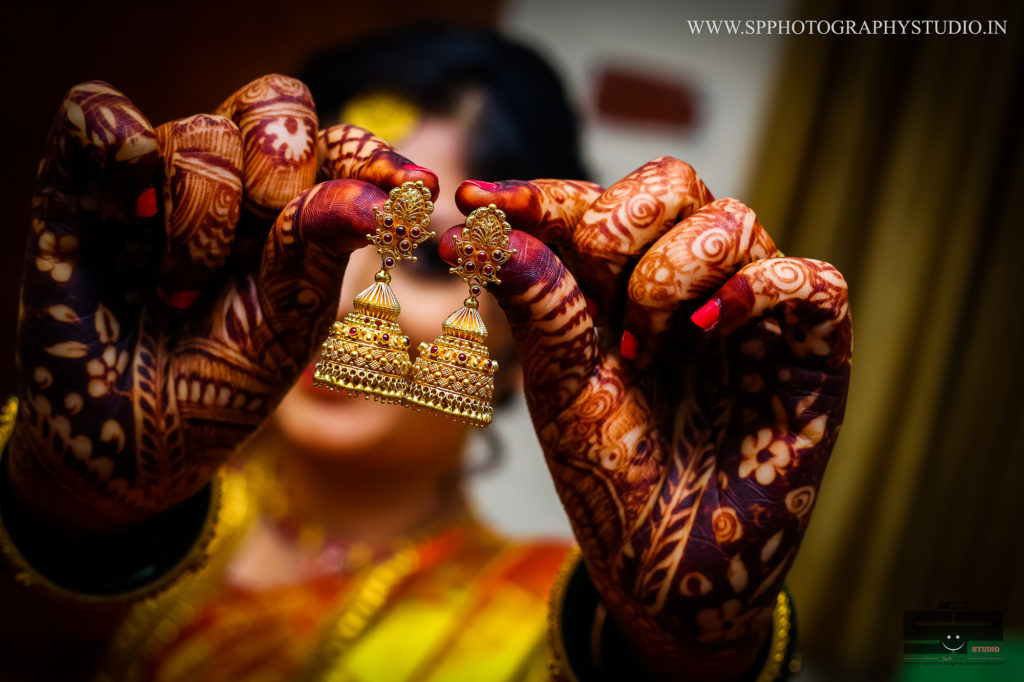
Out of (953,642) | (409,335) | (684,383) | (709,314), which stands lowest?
(953,642)

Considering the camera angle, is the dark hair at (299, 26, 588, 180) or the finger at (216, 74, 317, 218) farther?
the dark hair at (299, 26, 588, 180)

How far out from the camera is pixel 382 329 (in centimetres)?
64

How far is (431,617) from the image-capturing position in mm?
1276

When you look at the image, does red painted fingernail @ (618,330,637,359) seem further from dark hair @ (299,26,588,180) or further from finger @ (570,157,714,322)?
dark hair @ (299,26,588,180)

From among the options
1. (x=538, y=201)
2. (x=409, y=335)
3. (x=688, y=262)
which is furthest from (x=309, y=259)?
(x=409, y=335)

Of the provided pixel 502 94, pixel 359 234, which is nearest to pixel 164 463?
pixel 359 234

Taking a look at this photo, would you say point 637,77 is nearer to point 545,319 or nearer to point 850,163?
point 850,163

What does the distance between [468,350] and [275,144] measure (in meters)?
0.25

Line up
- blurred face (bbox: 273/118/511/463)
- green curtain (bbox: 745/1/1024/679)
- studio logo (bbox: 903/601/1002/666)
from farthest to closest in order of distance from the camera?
green curtain (bbox: 745/1/1024/679) < blurred face (bbox: 273/118/511/463) < studio logo (bbox: 903/601/1002/666)

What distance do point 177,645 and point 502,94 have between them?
3.47 feet

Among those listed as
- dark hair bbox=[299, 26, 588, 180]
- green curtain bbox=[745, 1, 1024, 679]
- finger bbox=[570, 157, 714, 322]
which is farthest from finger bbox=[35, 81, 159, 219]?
green curtain bbox=[745, 1, 1024, 679]

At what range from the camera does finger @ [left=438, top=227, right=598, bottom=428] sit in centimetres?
62

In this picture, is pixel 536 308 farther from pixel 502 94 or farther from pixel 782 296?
pixel 502 94

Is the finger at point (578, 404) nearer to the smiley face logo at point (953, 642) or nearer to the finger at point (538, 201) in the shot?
the finger at point (538, 201)
